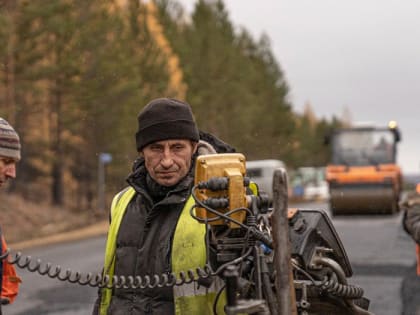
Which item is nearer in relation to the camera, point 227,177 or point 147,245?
point 227,177

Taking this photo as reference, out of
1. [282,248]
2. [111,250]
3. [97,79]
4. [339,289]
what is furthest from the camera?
[97,79]

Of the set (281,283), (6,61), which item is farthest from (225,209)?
(6,61)

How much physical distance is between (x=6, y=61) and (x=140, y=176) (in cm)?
2496

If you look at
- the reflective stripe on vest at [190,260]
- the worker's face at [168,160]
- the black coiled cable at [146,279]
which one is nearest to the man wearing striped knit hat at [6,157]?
the black coiled cable at [146,279]

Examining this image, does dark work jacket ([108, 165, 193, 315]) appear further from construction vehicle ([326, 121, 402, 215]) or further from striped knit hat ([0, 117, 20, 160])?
construction vehicle ([326, 121, 402, 215])

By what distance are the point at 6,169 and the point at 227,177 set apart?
109 cm

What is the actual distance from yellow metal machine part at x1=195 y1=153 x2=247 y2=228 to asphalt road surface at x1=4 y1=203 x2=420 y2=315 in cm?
634

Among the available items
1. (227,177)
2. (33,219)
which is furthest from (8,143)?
(33,219)

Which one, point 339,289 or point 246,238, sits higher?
point 246,238

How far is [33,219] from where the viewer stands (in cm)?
2923

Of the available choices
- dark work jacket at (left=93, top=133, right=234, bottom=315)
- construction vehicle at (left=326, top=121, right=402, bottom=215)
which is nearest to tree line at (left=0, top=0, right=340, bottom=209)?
construction vehicle at (left=326, top=121, right=402, bottom=215)

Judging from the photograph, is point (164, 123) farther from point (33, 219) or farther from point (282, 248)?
point (33, 219)

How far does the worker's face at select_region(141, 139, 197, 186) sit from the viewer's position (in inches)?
136

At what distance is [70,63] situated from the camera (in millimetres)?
30578
